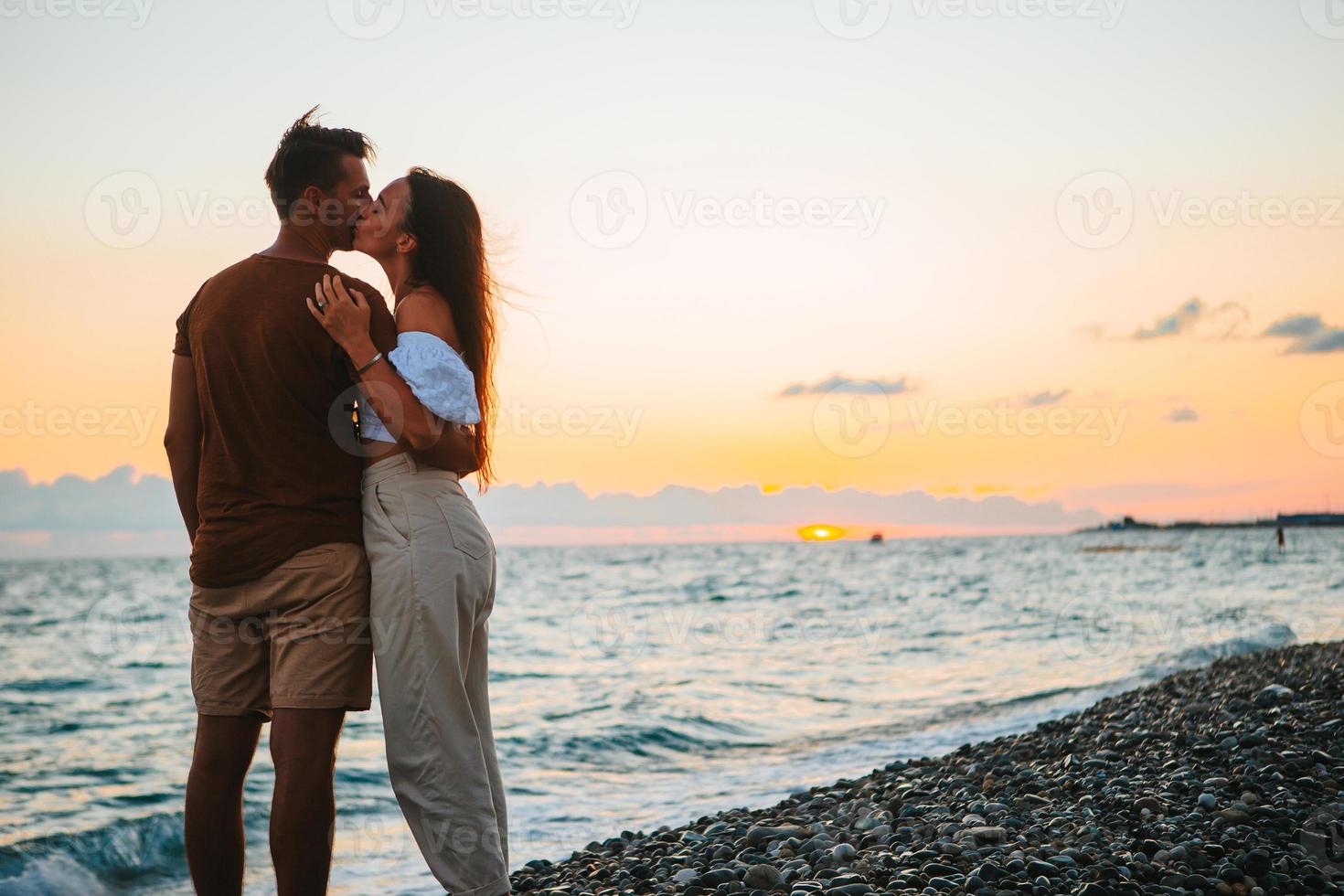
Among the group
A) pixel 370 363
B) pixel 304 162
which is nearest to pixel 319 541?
pixel 370 363

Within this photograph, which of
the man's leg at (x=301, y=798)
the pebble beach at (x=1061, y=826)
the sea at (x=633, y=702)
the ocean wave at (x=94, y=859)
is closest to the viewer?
the man's leg at (x=301, y=798)

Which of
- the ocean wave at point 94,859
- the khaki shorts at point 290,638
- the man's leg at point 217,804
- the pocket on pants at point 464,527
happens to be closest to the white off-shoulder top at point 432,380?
the pocket on pants at point 464,527

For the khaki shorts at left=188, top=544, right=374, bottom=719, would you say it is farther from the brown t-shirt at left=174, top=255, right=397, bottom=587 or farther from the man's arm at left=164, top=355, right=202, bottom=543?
the man's arm at left=164, top=355, right=202, bottom=543

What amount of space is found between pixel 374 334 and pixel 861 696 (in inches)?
413

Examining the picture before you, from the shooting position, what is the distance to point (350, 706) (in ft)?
9.52

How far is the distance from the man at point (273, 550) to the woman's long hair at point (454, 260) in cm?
22

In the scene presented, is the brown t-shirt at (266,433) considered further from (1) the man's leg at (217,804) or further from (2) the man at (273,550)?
(1) the man's leg at (217,804)

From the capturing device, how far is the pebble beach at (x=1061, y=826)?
3777 mm

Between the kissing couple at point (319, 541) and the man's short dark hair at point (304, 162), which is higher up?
the man's short dark hair at point (304, 162)

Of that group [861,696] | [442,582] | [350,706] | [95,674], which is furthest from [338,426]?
[95,674]

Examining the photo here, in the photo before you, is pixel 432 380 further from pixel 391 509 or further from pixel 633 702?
pixel 633 702

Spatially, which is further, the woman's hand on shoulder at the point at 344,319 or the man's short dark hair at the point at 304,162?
the man's short dark hair at the point at 304,162

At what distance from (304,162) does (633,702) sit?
32.1ft

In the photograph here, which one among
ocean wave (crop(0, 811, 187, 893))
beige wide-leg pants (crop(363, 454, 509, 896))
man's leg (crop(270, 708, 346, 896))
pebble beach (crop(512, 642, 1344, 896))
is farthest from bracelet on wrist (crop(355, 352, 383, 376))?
ocean wave (crop(0, 811, 187, 893))
